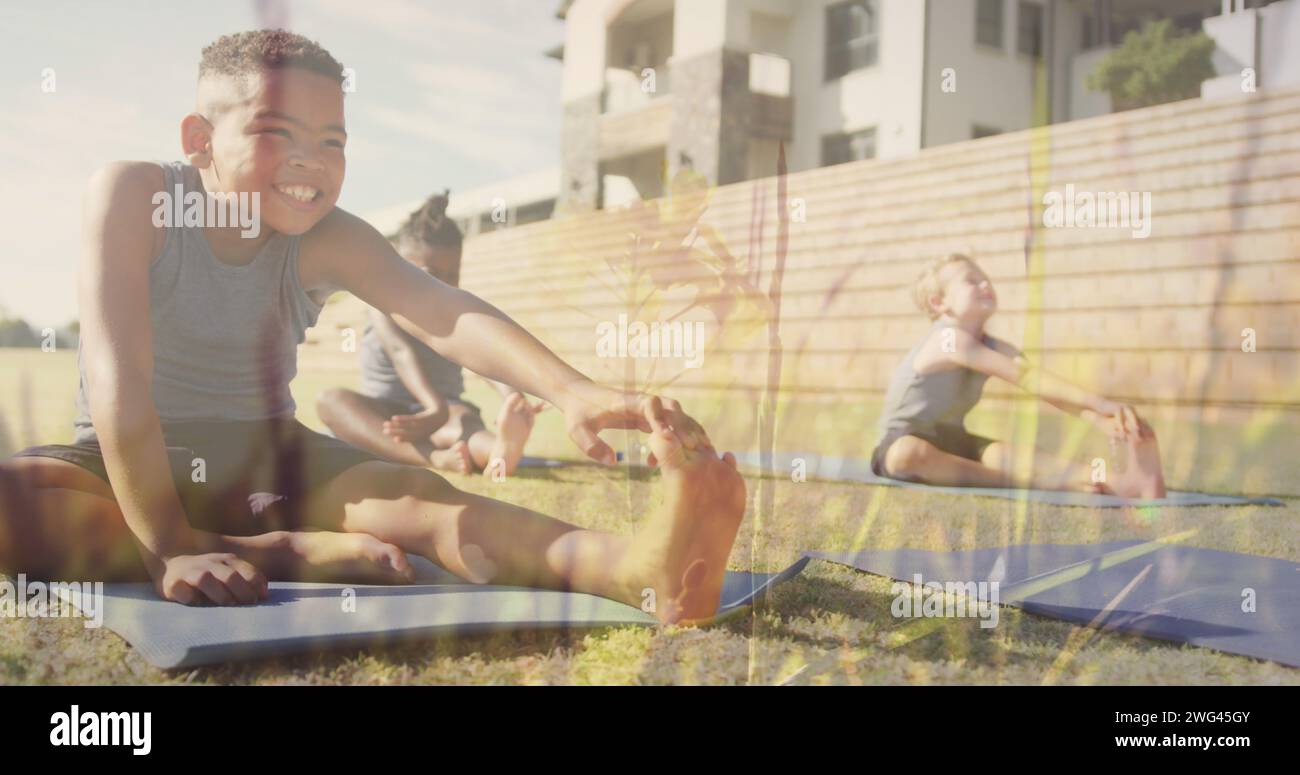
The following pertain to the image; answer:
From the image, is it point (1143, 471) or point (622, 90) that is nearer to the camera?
point (1143, 471)

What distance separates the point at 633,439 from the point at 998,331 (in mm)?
2966

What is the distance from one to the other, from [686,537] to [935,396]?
79.2 inches

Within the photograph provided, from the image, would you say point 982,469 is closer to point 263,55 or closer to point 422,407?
point 422,407

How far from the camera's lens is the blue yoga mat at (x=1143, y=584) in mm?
1596

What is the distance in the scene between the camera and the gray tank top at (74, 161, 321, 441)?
167 centimetres

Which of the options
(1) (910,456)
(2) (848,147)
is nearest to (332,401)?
(1) (910,456)

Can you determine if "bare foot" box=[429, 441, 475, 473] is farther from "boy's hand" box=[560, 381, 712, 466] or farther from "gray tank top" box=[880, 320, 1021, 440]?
"boy's hand" box=[560, 381, 712, 466]

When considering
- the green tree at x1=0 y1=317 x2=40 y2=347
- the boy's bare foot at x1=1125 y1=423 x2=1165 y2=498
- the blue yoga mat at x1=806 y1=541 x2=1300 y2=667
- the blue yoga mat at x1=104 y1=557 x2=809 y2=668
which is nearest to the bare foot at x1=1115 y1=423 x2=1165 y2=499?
the boy's bare foot at x1=1125 y1=423 x2=1165 y2=498

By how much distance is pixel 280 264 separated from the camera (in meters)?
1.77

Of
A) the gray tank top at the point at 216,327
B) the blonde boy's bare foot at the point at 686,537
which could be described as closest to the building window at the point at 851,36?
the gray tank top at the point at 216,327

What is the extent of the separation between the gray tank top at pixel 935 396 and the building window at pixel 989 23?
233 inches

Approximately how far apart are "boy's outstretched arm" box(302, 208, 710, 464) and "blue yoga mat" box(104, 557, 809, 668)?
0.30m

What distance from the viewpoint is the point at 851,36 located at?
7.80 metres
